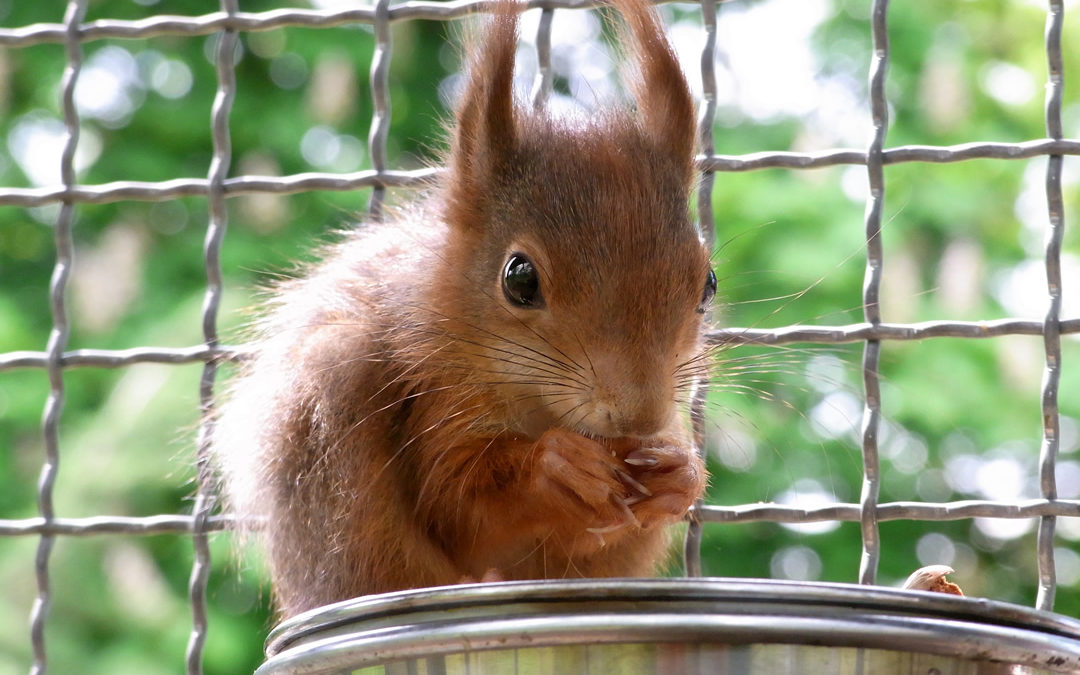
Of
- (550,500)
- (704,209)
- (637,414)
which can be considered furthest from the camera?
(704,209)

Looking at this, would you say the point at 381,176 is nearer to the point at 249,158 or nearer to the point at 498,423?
the point at 498,423

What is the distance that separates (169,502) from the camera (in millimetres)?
3426

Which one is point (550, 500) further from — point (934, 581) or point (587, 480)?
point (934, 581)

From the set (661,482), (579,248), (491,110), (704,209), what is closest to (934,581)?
(661,482)

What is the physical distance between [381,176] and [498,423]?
583 millimetres

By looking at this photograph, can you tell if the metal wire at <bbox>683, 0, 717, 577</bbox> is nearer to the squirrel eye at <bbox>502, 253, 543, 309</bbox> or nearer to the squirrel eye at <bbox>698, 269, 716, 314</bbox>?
the squirrel eye at <bbox>698, 269, 716, 314</bbox>

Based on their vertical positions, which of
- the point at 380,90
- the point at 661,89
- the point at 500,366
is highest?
the point at 380,90

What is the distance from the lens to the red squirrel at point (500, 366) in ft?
4.83

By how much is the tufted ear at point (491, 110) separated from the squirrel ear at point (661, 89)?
170 mm

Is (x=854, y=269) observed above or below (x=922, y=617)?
above

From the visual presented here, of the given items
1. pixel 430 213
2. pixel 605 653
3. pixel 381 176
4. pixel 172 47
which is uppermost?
pixel 172 47

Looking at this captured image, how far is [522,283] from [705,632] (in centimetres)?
67

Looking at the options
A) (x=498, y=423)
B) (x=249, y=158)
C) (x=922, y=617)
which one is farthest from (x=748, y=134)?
(x=922, y=617)

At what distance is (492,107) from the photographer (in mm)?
1673
